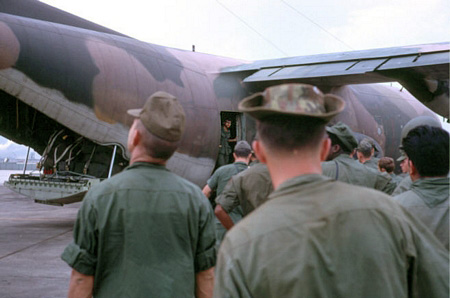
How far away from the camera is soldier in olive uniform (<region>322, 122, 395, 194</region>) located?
4461 mm

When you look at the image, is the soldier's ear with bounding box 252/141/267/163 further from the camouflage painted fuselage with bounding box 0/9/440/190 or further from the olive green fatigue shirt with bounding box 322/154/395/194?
the camouflage painted fuselage with bounding box 0/9/440/190

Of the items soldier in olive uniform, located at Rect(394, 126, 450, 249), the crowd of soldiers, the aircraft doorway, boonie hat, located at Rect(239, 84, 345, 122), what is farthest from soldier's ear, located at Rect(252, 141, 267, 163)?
the aircraft doorway

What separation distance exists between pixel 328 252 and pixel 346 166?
10.4 ft

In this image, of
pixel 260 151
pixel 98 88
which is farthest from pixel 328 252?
pixel 98 88

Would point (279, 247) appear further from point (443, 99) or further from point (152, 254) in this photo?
point (443, 99)

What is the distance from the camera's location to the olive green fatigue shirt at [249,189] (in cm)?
460

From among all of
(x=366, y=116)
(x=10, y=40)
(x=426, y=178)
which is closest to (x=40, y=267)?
(x=10, y=40)

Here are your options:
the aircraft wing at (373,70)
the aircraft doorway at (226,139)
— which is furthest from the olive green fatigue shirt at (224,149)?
the aircraft wing at (373,70)

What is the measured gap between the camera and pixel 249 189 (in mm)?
4684

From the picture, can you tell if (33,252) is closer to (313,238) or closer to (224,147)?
(224,147)

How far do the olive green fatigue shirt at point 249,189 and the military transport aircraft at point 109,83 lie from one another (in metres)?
4.38

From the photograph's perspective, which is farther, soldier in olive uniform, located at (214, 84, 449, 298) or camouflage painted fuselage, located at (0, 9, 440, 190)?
camouflage painted fuselage, located at (0, 9, 440, 190)

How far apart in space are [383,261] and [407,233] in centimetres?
14

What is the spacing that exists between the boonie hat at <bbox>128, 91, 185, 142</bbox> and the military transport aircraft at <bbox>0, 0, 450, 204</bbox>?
5.84 m
